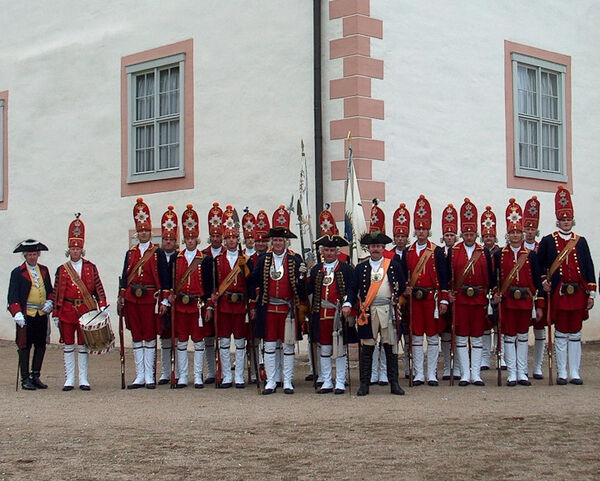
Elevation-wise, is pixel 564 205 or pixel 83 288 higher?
pixel 564 205

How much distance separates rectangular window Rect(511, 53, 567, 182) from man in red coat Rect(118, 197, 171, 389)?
6.52 m

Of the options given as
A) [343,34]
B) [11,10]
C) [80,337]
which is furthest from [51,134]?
[80,337]

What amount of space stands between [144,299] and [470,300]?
3.52m

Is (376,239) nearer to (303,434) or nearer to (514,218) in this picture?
(514,218)

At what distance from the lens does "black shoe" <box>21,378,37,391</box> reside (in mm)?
11516

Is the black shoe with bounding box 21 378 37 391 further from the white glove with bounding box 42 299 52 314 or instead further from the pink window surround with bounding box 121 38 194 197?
the pink window surround with bounding box 121 38 194 197

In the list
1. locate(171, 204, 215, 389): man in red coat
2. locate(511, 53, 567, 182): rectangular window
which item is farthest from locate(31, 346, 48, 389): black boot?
locate(511, 53, 567, 182): rectangular window

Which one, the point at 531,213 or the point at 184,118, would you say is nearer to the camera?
the point at 531,213

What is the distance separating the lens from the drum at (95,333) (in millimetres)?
11016

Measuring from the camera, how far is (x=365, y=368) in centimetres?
1041

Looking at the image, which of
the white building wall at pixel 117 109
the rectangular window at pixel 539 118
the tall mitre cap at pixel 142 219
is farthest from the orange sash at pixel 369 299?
the rectangular window at pixel 539 118

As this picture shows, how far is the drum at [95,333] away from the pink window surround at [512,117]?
23.0 ft

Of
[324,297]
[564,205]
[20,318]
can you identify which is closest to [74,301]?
[20,318]

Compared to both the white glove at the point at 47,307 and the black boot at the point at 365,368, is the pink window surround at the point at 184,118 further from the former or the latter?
the black boot at the point at 365,368
